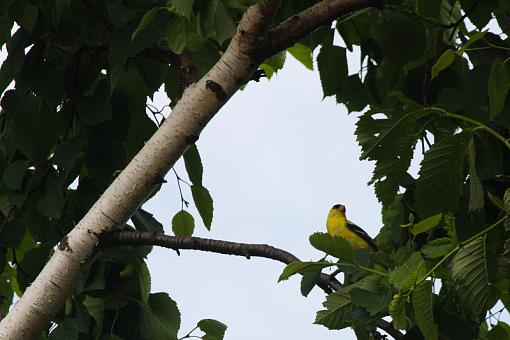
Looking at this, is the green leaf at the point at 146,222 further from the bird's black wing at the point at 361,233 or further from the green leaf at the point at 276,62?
the bird's black wing at the point at 361,233

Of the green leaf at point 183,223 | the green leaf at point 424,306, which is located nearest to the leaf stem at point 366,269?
the green leaf at point 424,306

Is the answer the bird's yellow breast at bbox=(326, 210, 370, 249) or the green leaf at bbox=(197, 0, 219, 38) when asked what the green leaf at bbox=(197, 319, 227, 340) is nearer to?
the green leaf at bbox=(197, 0, 219, 38)

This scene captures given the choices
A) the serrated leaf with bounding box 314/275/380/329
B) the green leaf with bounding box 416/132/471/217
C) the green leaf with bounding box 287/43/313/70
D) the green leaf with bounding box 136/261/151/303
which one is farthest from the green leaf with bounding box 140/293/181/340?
the green leaf with bounding box 416/132/471/217

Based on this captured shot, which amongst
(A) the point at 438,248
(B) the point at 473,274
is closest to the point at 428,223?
(A) the point at 438,248

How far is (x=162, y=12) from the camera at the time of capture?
3.42m

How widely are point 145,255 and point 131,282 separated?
0.14m

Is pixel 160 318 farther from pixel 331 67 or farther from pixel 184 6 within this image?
pixel 184 6

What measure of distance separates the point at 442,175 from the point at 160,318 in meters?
1.67

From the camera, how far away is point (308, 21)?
9.94 feet

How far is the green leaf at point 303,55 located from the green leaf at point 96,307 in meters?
→ 1.45

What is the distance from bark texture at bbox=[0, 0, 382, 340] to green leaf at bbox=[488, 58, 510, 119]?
545 millimetres

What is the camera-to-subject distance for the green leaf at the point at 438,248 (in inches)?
98.9

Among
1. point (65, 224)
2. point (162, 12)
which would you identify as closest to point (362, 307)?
point (162, 12)

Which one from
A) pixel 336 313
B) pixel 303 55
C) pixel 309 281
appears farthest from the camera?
pixel 303 55
